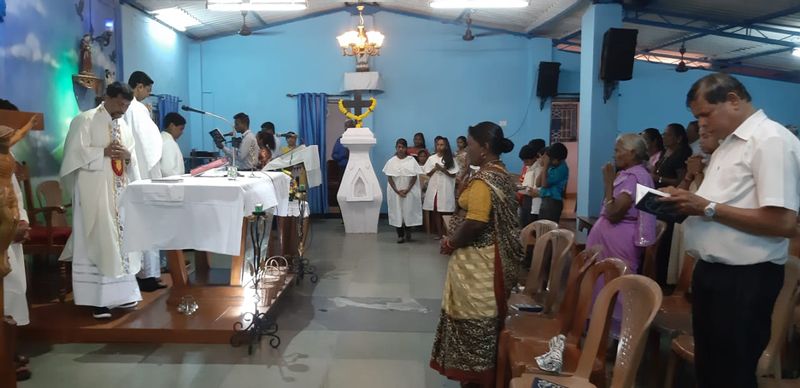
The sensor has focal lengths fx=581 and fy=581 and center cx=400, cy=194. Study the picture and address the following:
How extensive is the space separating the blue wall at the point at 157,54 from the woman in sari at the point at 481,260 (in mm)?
5971

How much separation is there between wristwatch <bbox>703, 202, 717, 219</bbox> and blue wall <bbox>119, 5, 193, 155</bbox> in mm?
6986

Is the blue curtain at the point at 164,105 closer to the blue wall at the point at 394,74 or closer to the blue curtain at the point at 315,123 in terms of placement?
the blue wall at the point at 394,74

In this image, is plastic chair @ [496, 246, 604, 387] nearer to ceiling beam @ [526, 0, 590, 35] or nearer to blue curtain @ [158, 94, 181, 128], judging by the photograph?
ceiling beam @ [526, 0, 590, 35]

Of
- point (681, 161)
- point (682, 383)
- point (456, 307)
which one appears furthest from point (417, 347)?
point (681, 161)

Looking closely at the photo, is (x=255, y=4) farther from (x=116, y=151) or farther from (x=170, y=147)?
(x=116, y=151)

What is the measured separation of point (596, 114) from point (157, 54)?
20.6ft

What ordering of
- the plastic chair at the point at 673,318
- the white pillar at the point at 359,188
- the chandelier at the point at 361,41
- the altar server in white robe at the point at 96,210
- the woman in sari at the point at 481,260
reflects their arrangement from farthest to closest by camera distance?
the chandelier at the point at 361,41 < the white pillar at the point at 359,188 < the altar server in white robe at the point at 96,210 < the plastic chair at the point at 673,318 < the woman in sari at the point at 481,260

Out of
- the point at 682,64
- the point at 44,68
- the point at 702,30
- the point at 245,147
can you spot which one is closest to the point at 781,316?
the point at 245,147

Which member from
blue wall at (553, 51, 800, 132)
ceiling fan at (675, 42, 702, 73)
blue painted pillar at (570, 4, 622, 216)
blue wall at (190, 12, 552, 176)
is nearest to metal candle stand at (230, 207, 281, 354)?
blue painted pillar at (570, 4, 622, 216)

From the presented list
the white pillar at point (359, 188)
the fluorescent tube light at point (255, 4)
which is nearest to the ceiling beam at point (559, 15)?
the white pillar at point (359, 188)

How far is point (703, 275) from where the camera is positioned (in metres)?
1.94

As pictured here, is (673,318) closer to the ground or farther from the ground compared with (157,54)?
closer to the ground

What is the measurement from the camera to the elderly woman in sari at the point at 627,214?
128 inches

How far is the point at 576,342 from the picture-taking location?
252cm
